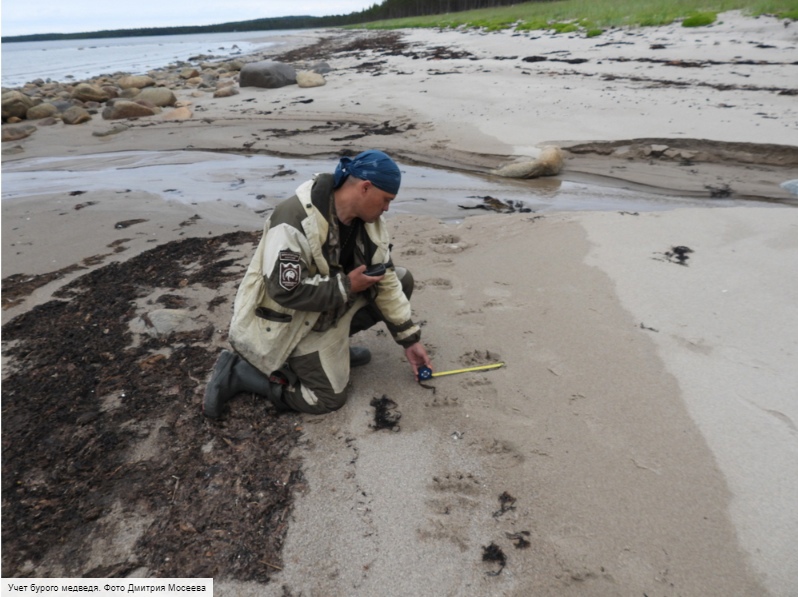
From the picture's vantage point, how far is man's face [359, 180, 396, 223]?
7.30 ft

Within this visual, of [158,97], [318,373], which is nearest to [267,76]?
[158,97]

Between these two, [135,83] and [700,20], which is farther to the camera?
[135,83]

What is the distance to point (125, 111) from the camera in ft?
37.4

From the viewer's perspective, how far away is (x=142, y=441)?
2439mm

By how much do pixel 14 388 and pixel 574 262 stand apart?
3.66 metres

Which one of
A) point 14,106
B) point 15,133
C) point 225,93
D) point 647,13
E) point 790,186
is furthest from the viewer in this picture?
point 647,13

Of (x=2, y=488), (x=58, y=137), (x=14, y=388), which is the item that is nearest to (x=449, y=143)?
(x=14, y=388)

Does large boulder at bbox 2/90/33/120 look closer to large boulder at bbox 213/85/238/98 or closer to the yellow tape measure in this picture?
large boulder at bbox 213/85/238/98

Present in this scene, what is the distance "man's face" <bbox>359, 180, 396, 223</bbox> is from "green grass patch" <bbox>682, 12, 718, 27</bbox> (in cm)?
1508

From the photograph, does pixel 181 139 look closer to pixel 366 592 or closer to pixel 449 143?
pixel 449 143

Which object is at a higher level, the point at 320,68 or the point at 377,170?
the point at 377,170

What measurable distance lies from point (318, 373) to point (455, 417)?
705 millimetres

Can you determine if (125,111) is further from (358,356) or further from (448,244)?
(358,356)

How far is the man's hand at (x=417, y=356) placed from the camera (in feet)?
8.86
